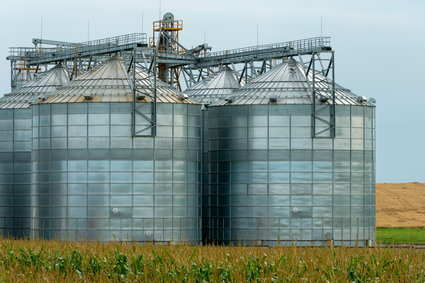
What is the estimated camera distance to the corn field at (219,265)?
43969mm

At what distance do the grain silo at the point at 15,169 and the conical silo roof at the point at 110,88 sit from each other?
10.8m

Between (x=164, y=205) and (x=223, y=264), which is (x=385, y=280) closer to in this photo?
(x=223, y=264)

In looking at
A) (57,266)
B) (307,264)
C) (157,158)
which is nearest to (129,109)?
(157,158)

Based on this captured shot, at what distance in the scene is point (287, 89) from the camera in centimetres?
8538

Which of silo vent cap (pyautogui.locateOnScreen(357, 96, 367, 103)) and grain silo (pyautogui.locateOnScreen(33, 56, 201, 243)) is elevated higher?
silo vent cap (pyautogui.locateOnScreen(357, 96, 367, 103))

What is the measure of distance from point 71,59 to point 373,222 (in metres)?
34.8

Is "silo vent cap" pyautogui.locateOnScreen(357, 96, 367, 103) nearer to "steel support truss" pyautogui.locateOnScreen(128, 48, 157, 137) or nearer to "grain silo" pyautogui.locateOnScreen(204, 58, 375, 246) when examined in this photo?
"grain silo" pyautogui.locateOnScreen(204, 58, 375, 246)

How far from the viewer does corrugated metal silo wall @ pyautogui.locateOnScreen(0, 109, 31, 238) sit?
302ft

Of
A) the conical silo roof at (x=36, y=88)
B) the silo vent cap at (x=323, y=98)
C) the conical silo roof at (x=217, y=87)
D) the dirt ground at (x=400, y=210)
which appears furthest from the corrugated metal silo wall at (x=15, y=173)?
the dirt ground at (x=400, y=210)

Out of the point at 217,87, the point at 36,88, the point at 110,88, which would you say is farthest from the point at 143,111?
the point at 217,87

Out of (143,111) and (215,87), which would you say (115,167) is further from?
(215,87)

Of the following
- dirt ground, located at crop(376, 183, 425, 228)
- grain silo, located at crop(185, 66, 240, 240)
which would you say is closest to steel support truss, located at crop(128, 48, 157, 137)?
grain silo, located at crop(185, 66, 240, 240)

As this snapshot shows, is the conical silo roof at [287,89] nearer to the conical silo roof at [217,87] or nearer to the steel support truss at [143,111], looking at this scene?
the steel support truss at [143,111]

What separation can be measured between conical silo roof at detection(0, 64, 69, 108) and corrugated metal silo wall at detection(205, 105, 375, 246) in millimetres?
22050
